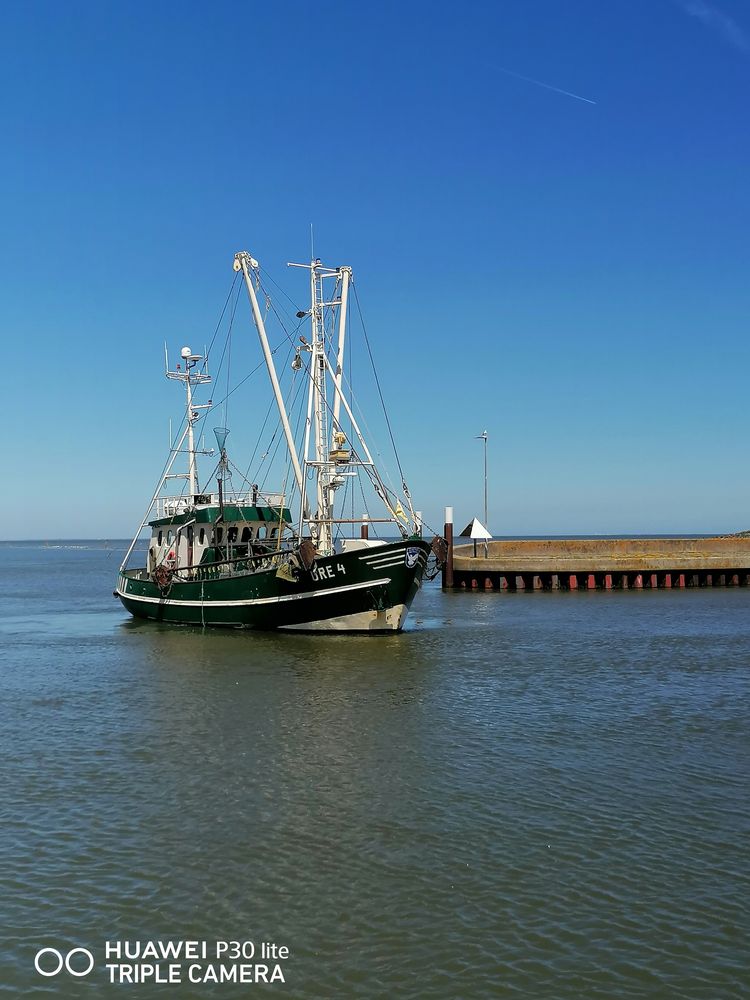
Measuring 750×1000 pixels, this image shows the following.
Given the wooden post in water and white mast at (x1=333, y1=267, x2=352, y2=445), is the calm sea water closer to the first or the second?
white mast at (x1=333, y1=267, x2=352, y2=445)

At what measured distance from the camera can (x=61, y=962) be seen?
9523 millimetres

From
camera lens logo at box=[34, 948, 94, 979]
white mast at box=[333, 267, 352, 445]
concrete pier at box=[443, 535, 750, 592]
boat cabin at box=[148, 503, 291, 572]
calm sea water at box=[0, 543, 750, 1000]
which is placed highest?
white mast at box=[333, 267, 352, 445]

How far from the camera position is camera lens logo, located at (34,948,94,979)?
9.35m

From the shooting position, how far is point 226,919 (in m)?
10.4

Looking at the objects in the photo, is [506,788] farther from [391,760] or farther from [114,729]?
[114,729]

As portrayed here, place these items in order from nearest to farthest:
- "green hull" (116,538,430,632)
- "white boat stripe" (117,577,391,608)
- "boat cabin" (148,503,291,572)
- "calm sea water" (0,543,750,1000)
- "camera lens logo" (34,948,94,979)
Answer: "camera lens logo" (34,948,94,979)
"calm sea water" (0,543,750,1000)
"green hull" (116,538,430,632)
"white boat stripe" (117,577,391,608)
"boat cabin" (148,503,291,572)

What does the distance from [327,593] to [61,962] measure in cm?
2485

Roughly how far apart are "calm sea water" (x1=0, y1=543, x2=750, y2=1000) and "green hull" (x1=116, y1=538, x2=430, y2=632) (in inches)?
236

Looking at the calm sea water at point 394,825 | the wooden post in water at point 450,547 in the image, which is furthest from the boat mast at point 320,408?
the wooden post in water at point 450,547

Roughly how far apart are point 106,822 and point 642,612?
120 feet

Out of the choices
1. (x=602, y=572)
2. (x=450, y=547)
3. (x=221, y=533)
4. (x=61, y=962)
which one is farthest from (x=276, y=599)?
(x=602, y=572)

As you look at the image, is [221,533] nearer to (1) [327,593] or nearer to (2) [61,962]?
(1) [327,593]

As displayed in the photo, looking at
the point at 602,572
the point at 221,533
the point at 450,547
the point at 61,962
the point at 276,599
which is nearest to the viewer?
the point at 61,962

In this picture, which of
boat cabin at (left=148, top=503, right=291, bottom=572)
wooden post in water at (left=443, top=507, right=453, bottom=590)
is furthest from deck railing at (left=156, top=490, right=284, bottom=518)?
wooden post in water at (left=443, top=507, right=453, bottom=590)
